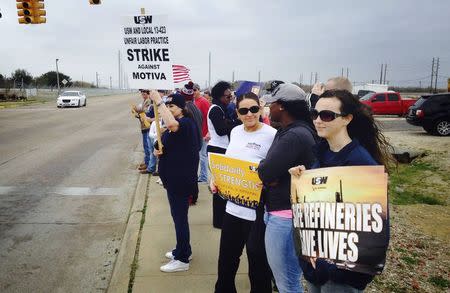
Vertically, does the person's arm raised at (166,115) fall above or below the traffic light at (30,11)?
below

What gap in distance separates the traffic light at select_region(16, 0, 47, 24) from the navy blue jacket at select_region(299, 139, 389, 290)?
1734 centimetres

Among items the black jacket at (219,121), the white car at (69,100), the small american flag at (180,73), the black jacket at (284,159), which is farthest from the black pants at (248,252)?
the white car at (69,100)

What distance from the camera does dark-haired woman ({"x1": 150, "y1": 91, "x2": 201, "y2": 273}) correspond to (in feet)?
13.0

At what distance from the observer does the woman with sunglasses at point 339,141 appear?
214 cm

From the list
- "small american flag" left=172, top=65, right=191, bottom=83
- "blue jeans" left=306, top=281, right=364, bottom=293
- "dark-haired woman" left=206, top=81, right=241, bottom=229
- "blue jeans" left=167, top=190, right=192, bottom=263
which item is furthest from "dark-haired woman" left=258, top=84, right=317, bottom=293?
"small american flag" left=172, top=65, right=191, bottom=83

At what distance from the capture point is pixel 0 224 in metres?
5.79

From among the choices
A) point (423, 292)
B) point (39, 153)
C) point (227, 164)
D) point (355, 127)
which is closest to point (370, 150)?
point (355, 127)

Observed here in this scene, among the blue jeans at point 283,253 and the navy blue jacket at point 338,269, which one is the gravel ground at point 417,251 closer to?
the blue jeans at point 283,253

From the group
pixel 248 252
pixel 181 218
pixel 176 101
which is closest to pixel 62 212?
pixel 181 218

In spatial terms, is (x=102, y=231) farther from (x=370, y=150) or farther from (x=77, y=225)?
(x=370, y=150)

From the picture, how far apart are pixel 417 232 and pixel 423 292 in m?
1.72

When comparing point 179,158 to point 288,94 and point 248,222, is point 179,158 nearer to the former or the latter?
point 248,222

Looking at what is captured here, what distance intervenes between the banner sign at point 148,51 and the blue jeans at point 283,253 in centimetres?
194

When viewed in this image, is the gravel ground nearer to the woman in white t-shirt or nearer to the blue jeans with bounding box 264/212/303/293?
the woman in white t-shirt
